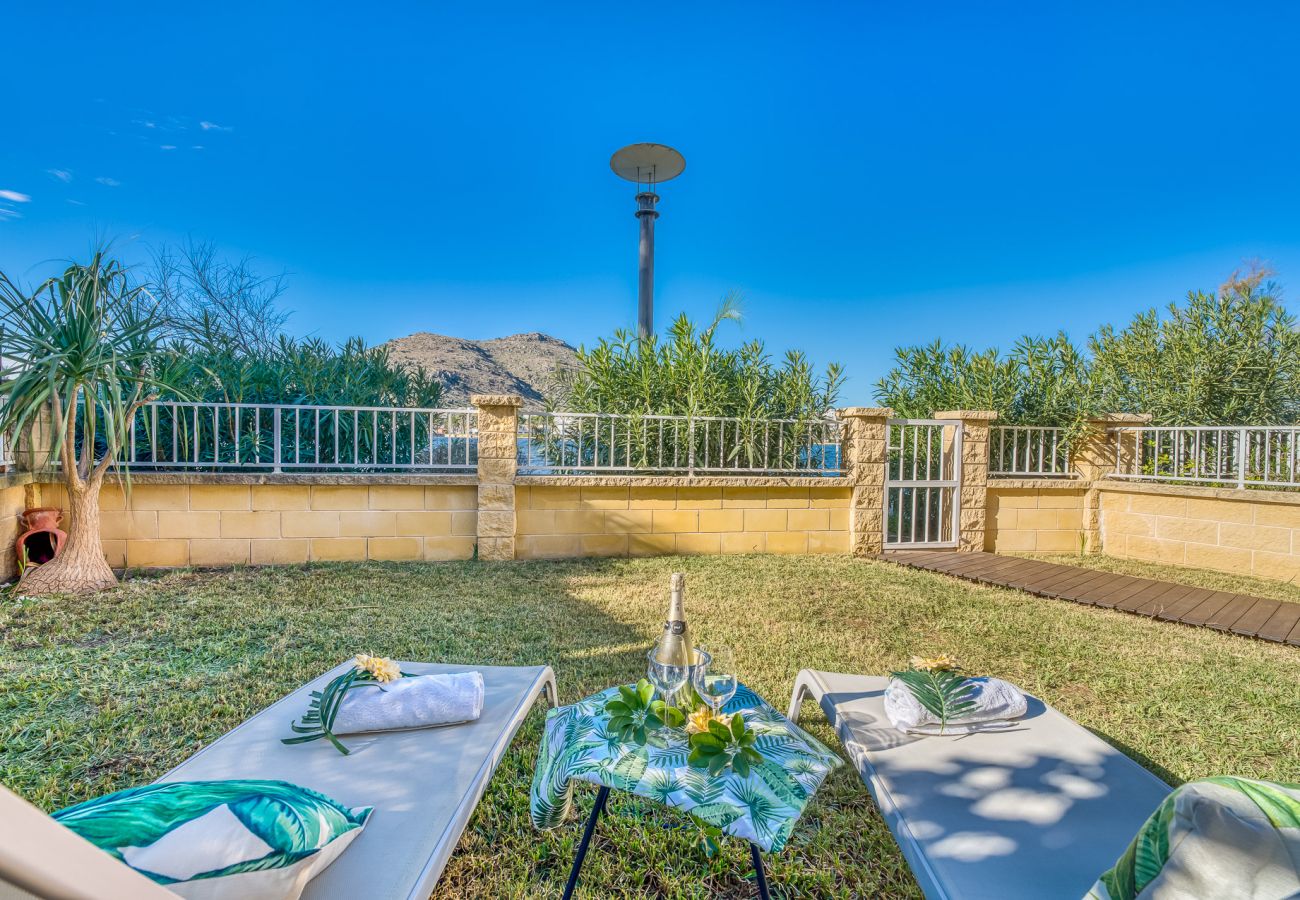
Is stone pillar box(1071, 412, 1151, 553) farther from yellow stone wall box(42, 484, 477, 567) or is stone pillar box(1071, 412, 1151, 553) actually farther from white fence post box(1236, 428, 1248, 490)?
yellow stone wall box(42, 484, 477, 567)

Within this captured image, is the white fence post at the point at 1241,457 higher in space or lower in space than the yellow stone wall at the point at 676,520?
higher

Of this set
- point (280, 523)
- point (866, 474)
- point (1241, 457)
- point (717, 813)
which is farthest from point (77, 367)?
point (1241, 457)

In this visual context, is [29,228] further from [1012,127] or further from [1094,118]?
[1094,118]

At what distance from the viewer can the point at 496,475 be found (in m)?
6.00

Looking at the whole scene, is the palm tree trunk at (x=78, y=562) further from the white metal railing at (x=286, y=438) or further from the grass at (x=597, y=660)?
the white metal railing at (x=286, y=438)

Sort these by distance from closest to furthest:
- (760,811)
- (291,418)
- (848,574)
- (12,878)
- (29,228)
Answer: (12,878)
(760,811)
(848,574)
(291,418)
(29,228)

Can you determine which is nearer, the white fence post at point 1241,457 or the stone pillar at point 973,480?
the white fence post at point 1241,457

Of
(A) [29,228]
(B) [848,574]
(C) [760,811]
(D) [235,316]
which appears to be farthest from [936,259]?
(A) [29,228]

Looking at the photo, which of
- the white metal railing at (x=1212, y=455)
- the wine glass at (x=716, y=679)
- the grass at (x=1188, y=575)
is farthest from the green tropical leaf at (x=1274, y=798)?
the white metal railing at (x=1212, y=455)

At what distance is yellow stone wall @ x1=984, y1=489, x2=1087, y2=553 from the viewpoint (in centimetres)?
713

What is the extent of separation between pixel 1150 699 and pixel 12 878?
4184 mm

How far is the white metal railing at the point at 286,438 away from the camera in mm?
5590

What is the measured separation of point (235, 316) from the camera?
35.2 ft

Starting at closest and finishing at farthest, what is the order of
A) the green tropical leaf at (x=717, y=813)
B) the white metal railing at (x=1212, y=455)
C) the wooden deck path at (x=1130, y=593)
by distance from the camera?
the green tropical leaf at (x=717, y=813), the wooden deck path at (x=1130, y=593), the white metal railing at (x=1212, y=455)
